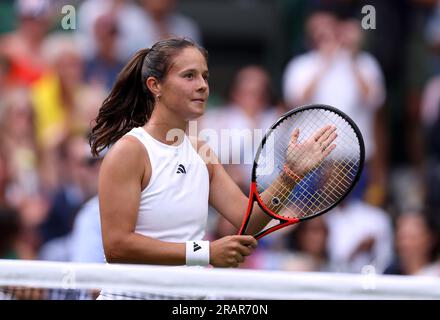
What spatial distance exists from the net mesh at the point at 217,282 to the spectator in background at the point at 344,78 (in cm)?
333

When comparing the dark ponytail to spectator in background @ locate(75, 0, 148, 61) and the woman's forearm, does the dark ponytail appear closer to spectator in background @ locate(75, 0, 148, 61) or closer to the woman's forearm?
the woman's forearm

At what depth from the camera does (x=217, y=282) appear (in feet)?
12.5

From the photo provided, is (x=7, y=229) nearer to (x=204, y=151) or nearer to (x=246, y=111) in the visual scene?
(x=204, y=151)

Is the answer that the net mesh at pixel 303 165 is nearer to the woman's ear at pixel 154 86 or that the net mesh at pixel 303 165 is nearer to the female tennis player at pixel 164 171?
the female tennis player at pixel 164 171

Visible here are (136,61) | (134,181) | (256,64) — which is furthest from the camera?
(256,64)

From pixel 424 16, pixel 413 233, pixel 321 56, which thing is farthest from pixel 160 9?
pixel 413 233

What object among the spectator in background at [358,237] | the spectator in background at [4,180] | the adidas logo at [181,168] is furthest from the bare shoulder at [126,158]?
the spectator in background at [4,180]

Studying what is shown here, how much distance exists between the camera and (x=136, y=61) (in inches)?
156

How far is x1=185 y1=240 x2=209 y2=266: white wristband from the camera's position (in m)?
3.71

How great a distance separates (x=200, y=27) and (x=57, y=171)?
183cm

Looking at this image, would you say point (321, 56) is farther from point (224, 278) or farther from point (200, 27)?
point (224, 278)

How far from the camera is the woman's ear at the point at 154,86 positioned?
3875 millimetres

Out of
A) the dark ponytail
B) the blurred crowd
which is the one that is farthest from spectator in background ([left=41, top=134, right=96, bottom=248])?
the dark ponytail

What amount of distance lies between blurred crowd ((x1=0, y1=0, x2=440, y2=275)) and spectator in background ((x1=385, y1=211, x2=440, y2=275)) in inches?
3.2
